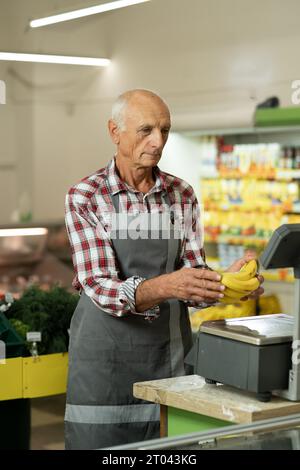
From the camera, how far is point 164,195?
3.55 metres

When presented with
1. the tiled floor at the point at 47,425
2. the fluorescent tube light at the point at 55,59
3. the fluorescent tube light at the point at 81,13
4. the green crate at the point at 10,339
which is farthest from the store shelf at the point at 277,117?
the green crate at the point at 10,339

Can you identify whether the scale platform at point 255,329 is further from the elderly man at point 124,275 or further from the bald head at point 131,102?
the bald head at point 131,102

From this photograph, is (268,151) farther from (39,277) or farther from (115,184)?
(115,184)

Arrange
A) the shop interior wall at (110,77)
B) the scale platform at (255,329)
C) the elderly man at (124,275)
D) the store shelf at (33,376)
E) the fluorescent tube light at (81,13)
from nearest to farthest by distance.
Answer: the scale platform at (255,329) < the elderly man at (124,275) < the store shelf at (33,376) < the shop interior wall at (110,77) < the fluorescent tube light at (81,13)

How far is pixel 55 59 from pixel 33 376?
13.7 ft

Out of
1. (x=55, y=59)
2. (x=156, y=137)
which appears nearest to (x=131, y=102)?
(x=156, y=137)

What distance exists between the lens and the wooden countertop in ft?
8.47

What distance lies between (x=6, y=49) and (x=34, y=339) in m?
3.92

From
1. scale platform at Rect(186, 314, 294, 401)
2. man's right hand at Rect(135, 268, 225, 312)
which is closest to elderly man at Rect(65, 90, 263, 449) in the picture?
man's right hand at Rect(135, 268, 225, 312)

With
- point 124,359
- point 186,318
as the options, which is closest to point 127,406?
point 124,359

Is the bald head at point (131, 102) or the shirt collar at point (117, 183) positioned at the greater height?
the bald head at point (131, 102)

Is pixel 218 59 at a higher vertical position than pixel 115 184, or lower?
higher

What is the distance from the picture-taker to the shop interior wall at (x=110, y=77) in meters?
7.66

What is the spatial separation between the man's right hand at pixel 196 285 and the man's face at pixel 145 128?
0.61 m
